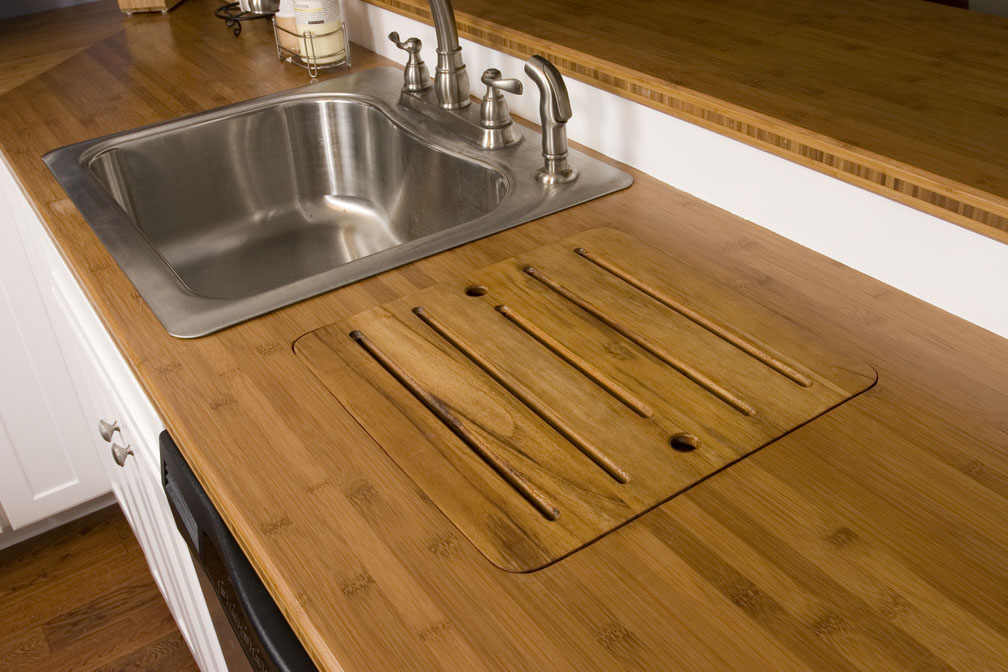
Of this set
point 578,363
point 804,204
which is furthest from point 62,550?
point 804,204

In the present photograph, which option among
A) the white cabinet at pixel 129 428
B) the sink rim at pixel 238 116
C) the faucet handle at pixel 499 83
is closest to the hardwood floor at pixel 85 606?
the white cabinet at pixel 129 428

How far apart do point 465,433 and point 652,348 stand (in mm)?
205

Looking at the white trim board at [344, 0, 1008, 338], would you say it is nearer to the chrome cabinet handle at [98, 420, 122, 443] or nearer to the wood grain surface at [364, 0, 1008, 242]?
the wood grain surface at [364, 0, 1008, 242]

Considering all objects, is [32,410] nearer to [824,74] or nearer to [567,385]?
[567,385]

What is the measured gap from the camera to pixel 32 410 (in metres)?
1.71

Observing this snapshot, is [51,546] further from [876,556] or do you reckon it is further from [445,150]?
[876,556]

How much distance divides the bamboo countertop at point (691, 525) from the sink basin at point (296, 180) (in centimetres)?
31

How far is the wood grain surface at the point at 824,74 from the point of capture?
854 millimetres

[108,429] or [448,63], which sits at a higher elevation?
[448,63]

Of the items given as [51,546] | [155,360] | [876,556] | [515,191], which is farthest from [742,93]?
[51,546]

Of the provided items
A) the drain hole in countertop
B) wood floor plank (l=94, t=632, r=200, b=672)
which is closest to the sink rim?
the drain hole in countertop

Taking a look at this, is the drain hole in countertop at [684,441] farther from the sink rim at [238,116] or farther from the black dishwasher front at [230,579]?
the sink rim at [238,116]

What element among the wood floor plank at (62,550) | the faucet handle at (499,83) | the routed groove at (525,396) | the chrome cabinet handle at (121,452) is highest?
the faucet handle at (499,83)

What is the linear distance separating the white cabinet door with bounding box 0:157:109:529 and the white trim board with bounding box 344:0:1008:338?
2.99ft
